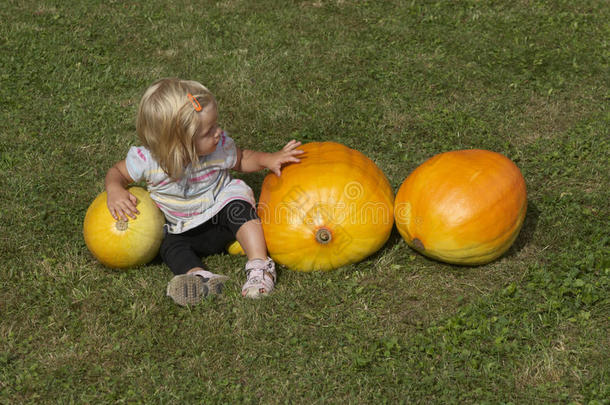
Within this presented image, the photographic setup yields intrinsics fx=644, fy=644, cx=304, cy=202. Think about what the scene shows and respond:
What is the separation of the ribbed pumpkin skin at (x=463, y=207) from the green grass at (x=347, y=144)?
1.02ft

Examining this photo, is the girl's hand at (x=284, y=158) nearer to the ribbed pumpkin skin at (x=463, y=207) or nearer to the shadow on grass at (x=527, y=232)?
the ribbed pumpkin skin at (x=463, y=207)

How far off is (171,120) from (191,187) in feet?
1.85

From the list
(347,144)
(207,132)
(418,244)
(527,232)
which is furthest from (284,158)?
(527,232)

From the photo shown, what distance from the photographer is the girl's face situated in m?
4.11

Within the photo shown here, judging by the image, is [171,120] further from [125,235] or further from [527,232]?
[527,232]

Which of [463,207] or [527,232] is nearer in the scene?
[463,207]

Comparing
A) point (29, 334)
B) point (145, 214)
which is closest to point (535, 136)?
point (145, 214)

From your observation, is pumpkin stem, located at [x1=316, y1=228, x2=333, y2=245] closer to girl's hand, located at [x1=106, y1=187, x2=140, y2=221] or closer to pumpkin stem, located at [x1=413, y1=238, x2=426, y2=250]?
pumpkin stem, located at [x1=413, y1=238, x2=426, y2=250]

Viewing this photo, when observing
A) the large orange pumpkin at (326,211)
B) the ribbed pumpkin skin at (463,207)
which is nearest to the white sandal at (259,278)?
the large orange pumpkin at (326,211)

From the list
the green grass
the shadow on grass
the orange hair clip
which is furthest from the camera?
the shadow on grass

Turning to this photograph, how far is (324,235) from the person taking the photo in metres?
4.04

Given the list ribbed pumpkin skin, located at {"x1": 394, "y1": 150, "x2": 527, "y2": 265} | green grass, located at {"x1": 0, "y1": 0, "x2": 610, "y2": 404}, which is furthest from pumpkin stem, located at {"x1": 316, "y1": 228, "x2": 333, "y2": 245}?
Result: ribbed pumpkin skin, located at {"x1": 394, "y1": 150, "x2": 527, "y2": 265}

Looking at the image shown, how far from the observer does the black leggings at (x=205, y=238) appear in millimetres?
4363

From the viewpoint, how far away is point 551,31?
7.49 meters
